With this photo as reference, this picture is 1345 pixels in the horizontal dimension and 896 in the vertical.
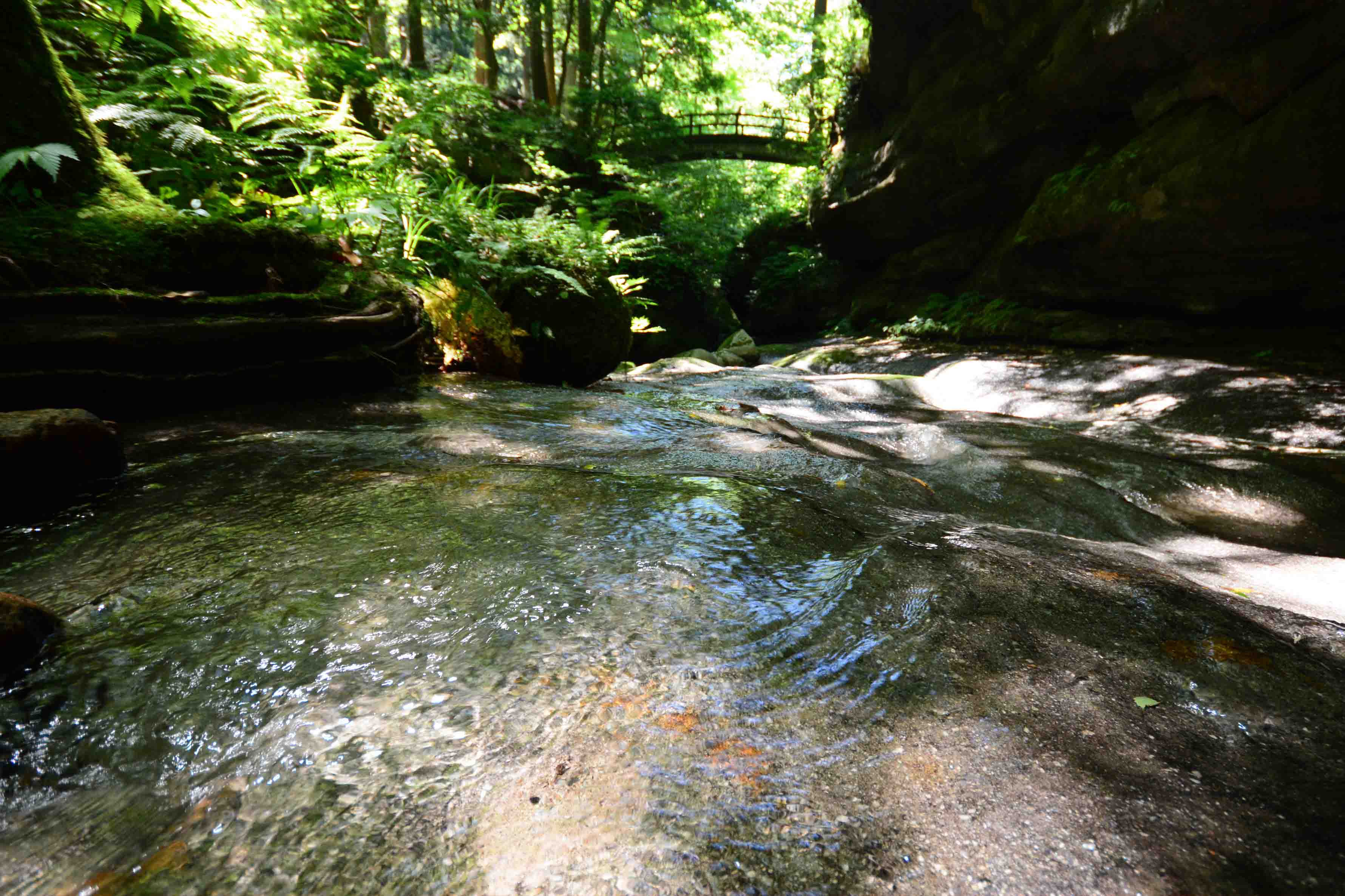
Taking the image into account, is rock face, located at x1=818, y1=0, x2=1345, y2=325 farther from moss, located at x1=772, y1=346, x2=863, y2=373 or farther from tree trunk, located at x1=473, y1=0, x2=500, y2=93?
tree trunk, located at x1=473, y1=0, x2=500, y2=93

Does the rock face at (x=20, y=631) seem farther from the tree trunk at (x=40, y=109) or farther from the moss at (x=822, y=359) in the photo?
the moss at (x=822, y=359)

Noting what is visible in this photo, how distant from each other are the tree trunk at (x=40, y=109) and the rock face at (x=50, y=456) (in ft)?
6.68

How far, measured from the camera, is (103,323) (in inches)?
121

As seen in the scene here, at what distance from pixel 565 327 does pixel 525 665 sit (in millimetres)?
5375

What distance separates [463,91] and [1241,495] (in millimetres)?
11989

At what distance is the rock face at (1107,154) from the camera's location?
6875 millimetres

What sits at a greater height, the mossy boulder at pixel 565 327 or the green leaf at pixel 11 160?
the green leaf at pixel 11 160

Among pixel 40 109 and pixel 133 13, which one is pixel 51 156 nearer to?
pixel 40 109

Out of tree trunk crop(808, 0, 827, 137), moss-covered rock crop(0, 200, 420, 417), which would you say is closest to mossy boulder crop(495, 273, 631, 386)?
moss-covered rock crop(0, 200, 420, 417)

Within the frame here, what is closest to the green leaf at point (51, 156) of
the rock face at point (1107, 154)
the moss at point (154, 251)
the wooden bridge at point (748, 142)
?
the moss at point (154, 251)

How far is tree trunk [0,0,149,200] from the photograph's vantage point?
3.25 meters

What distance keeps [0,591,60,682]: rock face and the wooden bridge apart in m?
18.8

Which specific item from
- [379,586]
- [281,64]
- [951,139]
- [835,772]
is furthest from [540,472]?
[951,139]

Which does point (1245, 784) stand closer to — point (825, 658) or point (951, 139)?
point (825, 658)
